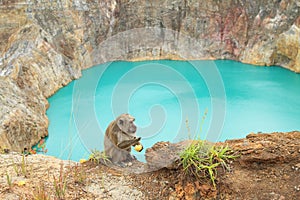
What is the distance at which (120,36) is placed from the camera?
2014cm

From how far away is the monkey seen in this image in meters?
3.32

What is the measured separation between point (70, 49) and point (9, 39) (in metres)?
3.38

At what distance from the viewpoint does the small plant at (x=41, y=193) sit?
251 cm

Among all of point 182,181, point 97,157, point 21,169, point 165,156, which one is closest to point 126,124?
point 97,157

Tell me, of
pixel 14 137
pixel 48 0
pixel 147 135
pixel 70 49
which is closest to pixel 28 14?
pixel 48 0

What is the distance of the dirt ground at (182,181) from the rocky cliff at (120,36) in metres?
6.40

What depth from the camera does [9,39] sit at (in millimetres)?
13281

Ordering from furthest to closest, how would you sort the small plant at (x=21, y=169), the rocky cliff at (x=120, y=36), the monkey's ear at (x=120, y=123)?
the rocky cliff at (x=120, y=36)
the monkey's ear at (x=120, y=123)
the small plant at (x=21, y=169)

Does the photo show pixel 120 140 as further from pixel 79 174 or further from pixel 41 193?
pixel 41 193

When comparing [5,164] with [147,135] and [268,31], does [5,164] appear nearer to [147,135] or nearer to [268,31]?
[147,135]

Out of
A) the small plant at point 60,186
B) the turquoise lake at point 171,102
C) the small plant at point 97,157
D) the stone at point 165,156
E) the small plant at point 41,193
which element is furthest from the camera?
the turquoise lake at point 171,102

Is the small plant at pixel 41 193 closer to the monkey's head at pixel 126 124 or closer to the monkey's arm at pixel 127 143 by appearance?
the monkey's arm at pixel 127 143

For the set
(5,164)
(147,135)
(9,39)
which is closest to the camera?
(5,164)

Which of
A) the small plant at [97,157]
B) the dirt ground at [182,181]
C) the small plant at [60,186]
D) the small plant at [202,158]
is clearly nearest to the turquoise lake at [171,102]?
the small plant at [97,157]
